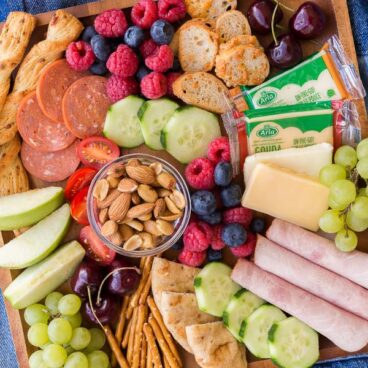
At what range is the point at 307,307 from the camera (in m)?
1.62

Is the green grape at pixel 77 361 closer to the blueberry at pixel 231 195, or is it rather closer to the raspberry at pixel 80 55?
the blueberry at pixel 231 195

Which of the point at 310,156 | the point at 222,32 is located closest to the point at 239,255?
the point at 310,156

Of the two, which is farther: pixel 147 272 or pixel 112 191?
pixel 147 272

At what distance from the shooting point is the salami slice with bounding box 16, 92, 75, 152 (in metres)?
1.69

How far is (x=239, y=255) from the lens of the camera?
5.44ft

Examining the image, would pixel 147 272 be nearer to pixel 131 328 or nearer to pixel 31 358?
pixel 131 328

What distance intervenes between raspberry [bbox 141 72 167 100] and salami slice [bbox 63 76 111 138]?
0.13 metres

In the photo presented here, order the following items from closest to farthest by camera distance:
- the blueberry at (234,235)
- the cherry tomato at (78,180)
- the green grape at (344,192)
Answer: the green grape at (344,192)
the blueberry at (234,235)
the cherry tomato at (78,180)

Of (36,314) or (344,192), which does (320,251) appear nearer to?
(344,192)

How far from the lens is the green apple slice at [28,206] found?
1.64 m

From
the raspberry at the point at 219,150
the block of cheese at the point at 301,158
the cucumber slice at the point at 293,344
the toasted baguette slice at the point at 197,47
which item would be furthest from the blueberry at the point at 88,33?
the cucumber slice at the point at 293,344

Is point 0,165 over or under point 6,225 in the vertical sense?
over

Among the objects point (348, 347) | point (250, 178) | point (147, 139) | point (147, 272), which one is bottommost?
point (348, 347)

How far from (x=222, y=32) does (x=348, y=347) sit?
3.04ft
